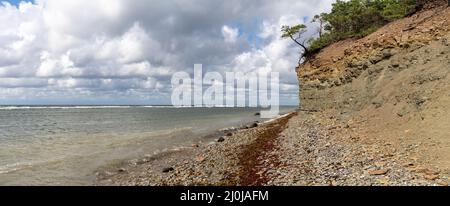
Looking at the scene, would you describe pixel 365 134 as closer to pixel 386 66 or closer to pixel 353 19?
pixel 386 66

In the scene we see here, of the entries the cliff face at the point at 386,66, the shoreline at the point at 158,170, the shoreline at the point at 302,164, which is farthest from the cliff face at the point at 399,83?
the shoreline at the point at 158,170

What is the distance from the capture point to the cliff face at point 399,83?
20469mm

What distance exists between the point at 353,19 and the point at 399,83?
2065cm

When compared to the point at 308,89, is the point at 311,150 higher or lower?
lower

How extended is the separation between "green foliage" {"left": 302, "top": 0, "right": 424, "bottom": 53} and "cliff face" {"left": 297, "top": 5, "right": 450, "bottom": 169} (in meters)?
4.32

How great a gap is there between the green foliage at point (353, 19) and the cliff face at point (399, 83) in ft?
14.2

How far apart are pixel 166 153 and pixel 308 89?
712 inches

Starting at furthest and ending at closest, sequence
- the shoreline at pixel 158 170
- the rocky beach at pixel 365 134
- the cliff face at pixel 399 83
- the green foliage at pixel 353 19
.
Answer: the green foliage at pixel 353 19 < the shoreline at pixel 158 170 < the cliff face at pixel 399 83 < the rocky beach at pixel 365 134

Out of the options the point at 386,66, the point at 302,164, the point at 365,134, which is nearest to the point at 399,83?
the point at 386,66

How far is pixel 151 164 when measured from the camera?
30375 millimetres

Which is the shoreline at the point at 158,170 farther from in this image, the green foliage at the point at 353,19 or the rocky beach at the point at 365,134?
the green foliage at the point at 353,19

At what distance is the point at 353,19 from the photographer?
44812 millimetres

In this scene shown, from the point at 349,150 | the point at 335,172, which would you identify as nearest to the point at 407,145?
the point at 349,150
